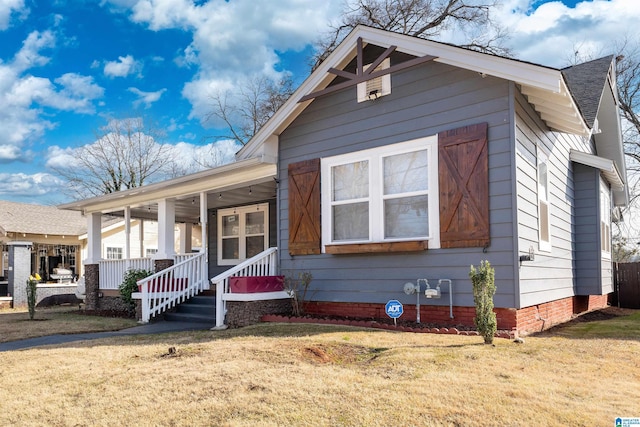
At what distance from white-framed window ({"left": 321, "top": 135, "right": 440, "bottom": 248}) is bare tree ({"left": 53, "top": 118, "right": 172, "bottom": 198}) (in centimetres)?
2706

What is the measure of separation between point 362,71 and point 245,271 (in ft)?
13.0

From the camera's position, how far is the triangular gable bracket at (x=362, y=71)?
728cm

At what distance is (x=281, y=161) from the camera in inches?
369

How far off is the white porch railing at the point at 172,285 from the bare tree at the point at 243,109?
17.3 metres

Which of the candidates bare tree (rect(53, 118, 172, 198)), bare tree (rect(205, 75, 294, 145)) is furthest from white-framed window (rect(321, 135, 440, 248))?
bare tree (rect(53, 118, 172, 198))

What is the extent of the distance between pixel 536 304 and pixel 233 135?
2314 cm

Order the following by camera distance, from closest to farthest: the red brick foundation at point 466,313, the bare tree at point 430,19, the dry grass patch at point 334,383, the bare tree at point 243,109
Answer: the dry grass patch at point 334,383 < the red brick foundation at point 466,313 < the bare tree at point 430,19 < the bare tree at point 243,109

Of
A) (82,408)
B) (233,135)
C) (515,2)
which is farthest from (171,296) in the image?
(233,135)

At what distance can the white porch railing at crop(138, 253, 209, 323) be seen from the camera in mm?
10070

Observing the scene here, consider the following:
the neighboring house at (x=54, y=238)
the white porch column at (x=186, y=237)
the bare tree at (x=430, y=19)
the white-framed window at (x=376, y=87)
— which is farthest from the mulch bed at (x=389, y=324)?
the bare tree at (x=430, y=19)

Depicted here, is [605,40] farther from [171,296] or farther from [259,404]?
[259,404]

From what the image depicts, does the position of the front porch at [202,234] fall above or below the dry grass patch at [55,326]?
above

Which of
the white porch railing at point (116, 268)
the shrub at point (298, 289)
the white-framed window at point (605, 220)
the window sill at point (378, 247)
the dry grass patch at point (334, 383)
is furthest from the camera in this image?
the white porch railing at point (116, 268)

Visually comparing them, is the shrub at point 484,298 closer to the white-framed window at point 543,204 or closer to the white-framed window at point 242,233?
the white-framed window at point 543,204
